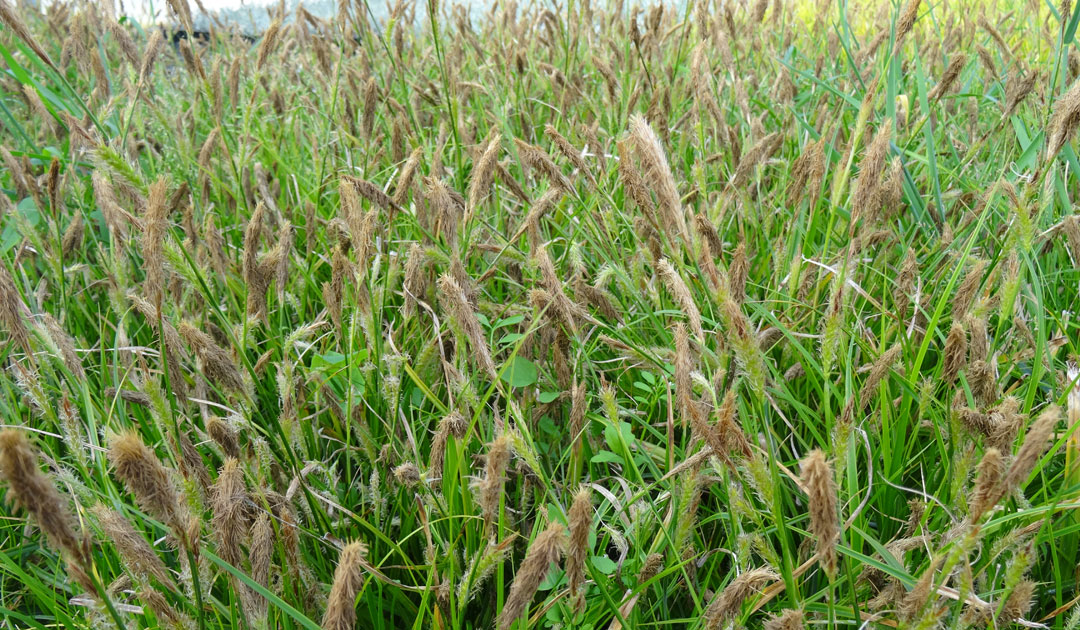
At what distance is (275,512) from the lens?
1038 millimetres

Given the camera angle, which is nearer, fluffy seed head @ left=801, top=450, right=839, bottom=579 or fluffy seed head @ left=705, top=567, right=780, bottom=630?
fluffy seed head @ left=801, top=450, right=839, bottom=579

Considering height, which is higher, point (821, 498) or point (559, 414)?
point (821, 498)

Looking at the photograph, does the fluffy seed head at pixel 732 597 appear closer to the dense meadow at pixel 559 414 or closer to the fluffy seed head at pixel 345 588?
the dense meadow at pixel 559 414

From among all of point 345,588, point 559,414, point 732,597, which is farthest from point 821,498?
point 559,414

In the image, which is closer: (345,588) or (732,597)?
(345,588)

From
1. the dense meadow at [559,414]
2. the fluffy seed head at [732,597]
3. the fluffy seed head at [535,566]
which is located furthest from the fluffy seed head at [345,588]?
the fluffy seed head at [732,597]

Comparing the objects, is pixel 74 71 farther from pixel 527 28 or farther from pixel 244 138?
pixel 244 138

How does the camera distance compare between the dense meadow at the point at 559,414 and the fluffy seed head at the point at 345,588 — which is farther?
the dense meadow at the point at 559,414

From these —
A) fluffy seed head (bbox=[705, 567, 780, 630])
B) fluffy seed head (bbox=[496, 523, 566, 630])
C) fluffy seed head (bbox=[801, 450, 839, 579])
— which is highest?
fluffy seed head (bbox=[801, 450, 839, 579])

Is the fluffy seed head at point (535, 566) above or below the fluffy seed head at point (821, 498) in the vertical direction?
below

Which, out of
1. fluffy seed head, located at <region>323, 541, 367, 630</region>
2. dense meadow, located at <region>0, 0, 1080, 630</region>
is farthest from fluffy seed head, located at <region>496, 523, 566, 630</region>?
fluffy seed head, located at <region>323, 541, 367, 630</region>

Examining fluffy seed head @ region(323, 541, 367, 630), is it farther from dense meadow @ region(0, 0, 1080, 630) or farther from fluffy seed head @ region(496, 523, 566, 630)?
fluffy seed head @ region(496, 523, 566, 630)

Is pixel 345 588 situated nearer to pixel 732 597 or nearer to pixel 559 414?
pixel 732 597

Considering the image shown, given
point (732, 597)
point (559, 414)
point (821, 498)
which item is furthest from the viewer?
point (559, 414)
